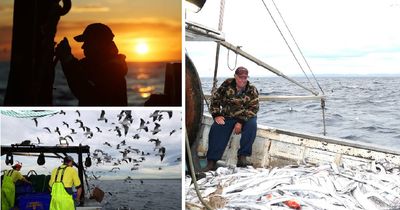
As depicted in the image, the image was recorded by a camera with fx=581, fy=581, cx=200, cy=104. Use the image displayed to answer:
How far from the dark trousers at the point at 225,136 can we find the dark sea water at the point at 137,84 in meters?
2.92

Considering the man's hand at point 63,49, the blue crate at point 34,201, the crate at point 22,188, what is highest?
the man's hand at point 63,49

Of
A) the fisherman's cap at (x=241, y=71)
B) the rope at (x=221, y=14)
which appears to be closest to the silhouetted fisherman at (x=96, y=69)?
the fisherman's cap at (x=241, y=71)

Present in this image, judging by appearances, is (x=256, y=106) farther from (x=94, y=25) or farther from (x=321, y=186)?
(x=94, y=25)

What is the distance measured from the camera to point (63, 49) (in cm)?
295

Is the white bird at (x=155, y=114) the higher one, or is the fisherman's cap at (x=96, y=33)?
the fisherman's cap at (x=96, y=33)

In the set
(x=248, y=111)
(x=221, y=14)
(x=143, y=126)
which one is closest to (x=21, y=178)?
(x=143, y=126)

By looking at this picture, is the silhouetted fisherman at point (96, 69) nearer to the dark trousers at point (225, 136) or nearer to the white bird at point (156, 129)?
the white bird at point (156, 129)

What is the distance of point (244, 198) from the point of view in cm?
441

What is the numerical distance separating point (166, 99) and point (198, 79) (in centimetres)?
241

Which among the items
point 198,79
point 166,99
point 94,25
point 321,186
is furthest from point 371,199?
point 94,25

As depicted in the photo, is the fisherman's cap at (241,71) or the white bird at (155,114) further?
the fisherman's cap at (241,71)

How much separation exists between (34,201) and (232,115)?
311 centimetres

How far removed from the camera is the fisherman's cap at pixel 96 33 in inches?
117

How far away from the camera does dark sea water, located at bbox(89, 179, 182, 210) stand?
9.95 feet
